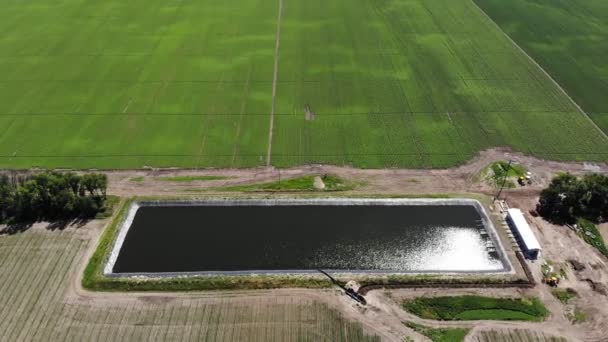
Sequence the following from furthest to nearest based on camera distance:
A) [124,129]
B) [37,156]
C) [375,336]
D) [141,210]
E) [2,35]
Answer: [2,35]
[124,129]
[37,156]
[141,210]
[375,336]

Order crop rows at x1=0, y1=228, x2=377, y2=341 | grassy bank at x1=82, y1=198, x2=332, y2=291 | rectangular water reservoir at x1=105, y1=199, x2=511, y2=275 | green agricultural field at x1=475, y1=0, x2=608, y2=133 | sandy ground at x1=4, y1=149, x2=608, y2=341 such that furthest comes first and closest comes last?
green agricultural field at x1=475, y1=0, x2=608, y2=133 < rectangular water reservoir at x1=105, y1=199, x2=511, y2=275 < grassy bank at x1=82, y1=198, x2=332, y2=291 < sandy ground at x1=4, y1=149, x2=608, y2=341 < crop rows at x1=0, y1=228, x2=377, y2=341

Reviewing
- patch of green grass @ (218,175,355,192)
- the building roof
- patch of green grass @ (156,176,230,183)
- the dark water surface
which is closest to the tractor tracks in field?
patch of green grass @ (218,175,355,192)

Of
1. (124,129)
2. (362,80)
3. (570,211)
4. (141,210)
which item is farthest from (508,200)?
(124,129)

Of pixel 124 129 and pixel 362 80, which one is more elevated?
pixel 362 80

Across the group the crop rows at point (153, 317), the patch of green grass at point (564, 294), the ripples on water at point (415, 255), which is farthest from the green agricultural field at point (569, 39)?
the crop rows at point (153, 317)

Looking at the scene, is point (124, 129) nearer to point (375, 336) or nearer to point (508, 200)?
point (375, 336)

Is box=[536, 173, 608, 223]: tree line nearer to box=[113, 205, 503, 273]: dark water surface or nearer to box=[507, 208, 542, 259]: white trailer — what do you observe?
box=[507, 208, 542, 259]: white trailer

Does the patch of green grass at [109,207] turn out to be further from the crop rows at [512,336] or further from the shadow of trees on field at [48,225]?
the crop rows at [512,336]
